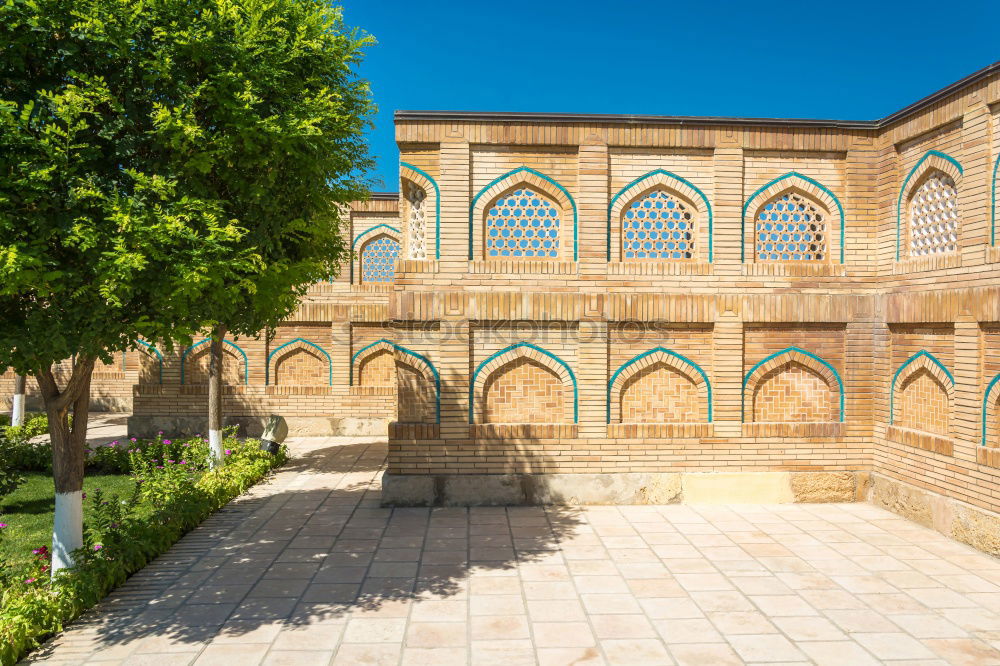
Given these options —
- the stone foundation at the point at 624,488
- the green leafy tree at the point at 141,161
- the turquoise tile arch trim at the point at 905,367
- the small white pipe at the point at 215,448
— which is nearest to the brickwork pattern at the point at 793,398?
the turquoise tile arch trim at the point at 905,367

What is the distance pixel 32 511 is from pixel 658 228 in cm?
913

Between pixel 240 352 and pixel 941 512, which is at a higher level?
pixel 240 352

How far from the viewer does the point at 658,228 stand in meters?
8.81

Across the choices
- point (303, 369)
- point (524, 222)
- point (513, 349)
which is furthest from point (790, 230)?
Result: point (303, 369)

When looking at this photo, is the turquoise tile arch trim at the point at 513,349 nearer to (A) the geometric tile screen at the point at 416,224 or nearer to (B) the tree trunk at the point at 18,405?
(A) the geometric tile screen at the point at 416,224

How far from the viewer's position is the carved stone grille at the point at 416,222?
341 inches

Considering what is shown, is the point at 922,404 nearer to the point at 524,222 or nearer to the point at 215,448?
the point at 524,222

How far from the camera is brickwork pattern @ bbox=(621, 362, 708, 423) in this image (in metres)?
8.70

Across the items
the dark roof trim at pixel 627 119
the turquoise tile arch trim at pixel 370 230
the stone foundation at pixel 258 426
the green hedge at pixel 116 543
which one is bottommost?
the green hedge at pixel 116 543

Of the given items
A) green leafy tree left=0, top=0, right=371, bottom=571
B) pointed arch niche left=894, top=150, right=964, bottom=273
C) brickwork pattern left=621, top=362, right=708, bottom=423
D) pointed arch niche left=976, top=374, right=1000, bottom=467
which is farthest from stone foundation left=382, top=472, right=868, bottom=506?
green leafy tree left=0, top=0, right=371, bottom=571

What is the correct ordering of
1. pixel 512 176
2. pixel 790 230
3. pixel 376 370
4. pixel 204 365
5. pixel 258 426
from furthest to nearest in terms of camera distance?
pixel 376 370 < pixel 258 426 < pixel 204 365 < pixel 790 230 < pixel 512 176

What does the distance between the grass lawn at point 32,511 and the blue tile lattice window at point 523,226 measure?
239 inches

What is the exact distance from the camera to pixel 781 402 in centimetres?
878

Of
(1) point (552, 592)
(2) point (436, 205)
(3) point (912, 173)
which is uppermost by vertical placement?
(3) point (912, 173)
